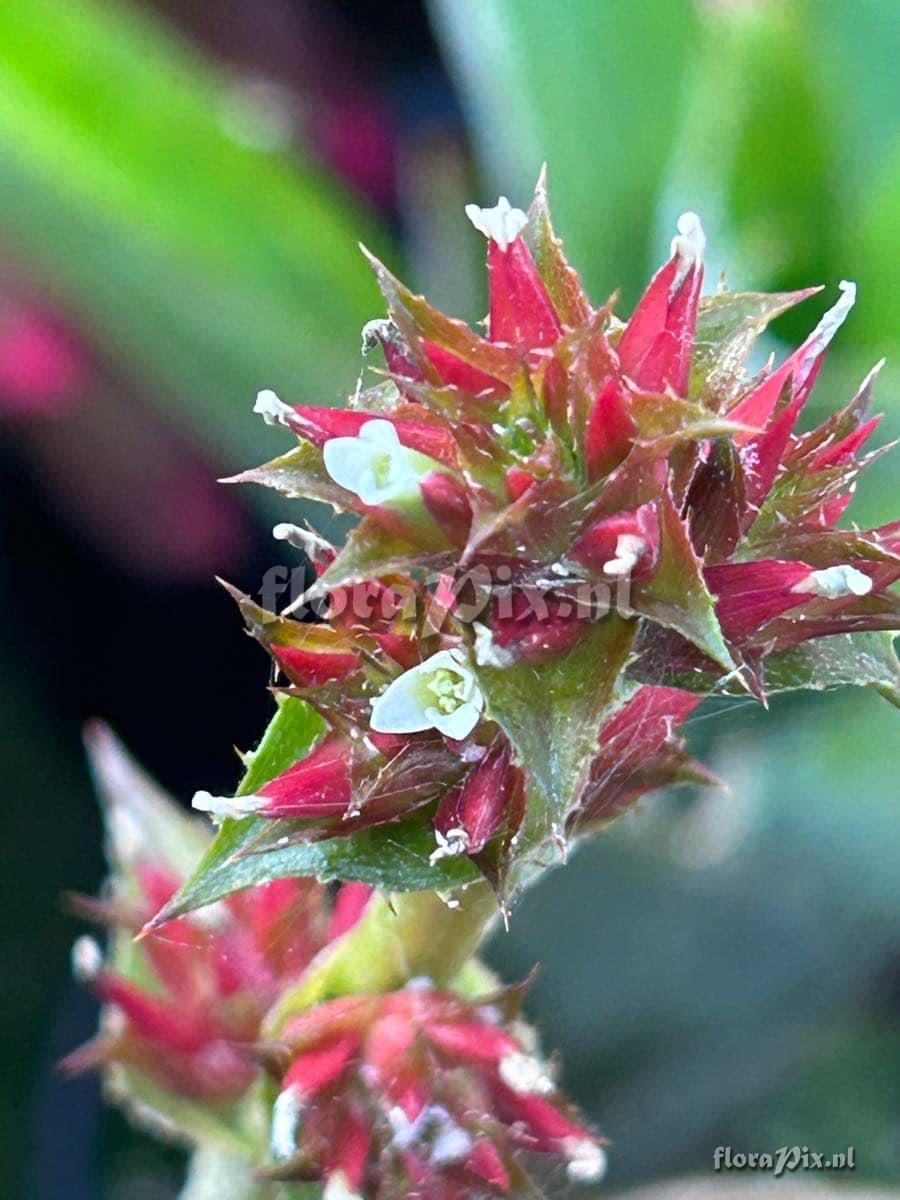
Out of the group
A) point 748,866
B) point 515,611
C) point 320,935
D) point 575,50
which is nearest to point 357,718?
point 515,611

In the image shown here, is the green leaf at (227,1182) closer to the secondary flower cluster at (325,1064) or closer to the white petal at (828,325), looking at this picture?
the secondary flower cluster at (325,1064)

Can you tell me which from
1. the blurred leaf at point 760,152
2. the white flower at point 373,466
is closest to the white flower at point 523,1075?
the white flower at point 373,466

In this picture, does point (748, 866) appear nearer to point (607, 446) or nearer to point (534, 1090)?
point (534, 1090)

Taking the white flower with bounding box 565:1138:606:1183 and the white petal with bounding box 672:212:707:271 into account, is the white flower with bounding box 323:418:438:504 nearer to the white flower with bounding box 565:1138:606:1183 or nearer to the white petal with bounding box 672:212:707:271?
the white petal with bounding box 672:212:707:271

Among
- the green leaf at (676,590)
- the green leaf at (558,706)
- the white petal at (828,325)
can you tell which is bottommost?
the green leaf at (558,706)

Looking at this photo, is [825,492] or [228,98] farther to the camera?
[228,98]

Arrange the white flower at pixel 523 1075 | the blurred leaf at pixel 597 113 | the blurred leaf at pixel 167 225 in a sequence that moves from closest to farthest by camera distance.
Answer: the white flower at pixel 523 1075 < the blurred leaf at pixel 167 225 < the blurred leaf at pixel 597 113
